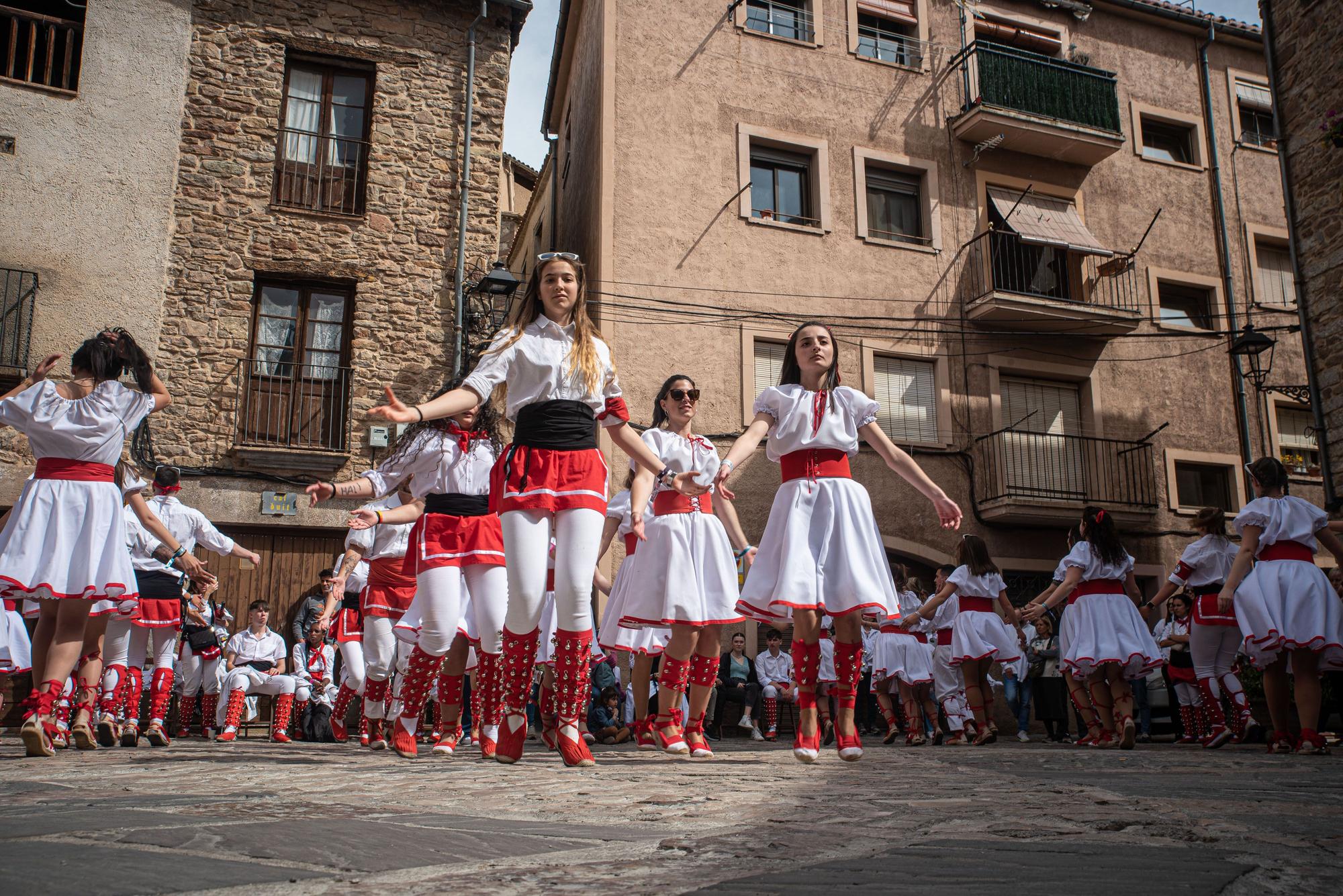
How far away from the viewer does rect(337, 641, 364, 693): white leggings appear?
1048 centimetres

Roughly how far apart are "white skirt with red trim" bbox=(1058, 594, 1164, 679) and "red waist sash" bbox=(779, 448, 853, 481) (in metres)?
4.65

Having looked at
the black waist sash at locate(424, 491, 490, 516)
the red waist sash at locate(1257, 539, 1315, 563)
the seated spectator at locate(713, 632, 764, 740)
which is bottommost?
the seated spectator at locate(713, 632, 764, 740)

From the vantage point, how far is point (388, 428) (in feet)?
56.0

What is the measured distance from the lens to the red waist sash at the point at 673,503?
25.4ft

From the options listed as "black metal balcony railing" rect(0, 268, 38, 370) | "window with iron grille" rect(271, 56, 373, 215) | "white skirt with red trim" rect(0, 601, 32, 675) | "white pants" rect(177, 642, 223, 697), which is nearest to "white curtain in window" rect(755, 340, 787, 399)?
"window with iron grille" rect(271, 56, 373, 215)

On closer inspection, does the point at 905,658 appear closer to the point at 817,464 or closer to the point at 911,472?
the point at 911,472

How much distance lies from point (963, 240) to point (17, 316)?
50.8ft

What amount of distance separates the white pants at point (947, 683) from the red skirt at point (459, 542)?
267 inches

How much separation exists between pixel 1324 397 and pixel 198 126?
53.4ft

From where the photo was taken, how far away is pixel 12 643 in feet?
31.9

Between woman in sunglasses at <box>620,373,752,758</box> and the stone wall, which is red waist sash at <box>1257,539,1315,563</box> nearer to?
woman in sunglasses at <box>620,373,752,758</box>

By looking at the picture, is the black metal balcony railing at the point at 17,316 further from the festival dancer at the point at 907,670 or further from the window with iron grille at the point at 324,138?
the festival dancer at the point at 907,670

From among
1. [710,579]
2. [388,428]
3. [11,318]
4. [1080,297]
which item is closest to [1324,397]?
[1080,297]

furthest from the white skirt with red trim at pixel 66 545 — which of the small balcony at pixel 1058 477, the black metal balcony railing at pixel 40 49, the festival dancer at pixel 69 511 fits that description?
the small balcony at pixel 1058 477
